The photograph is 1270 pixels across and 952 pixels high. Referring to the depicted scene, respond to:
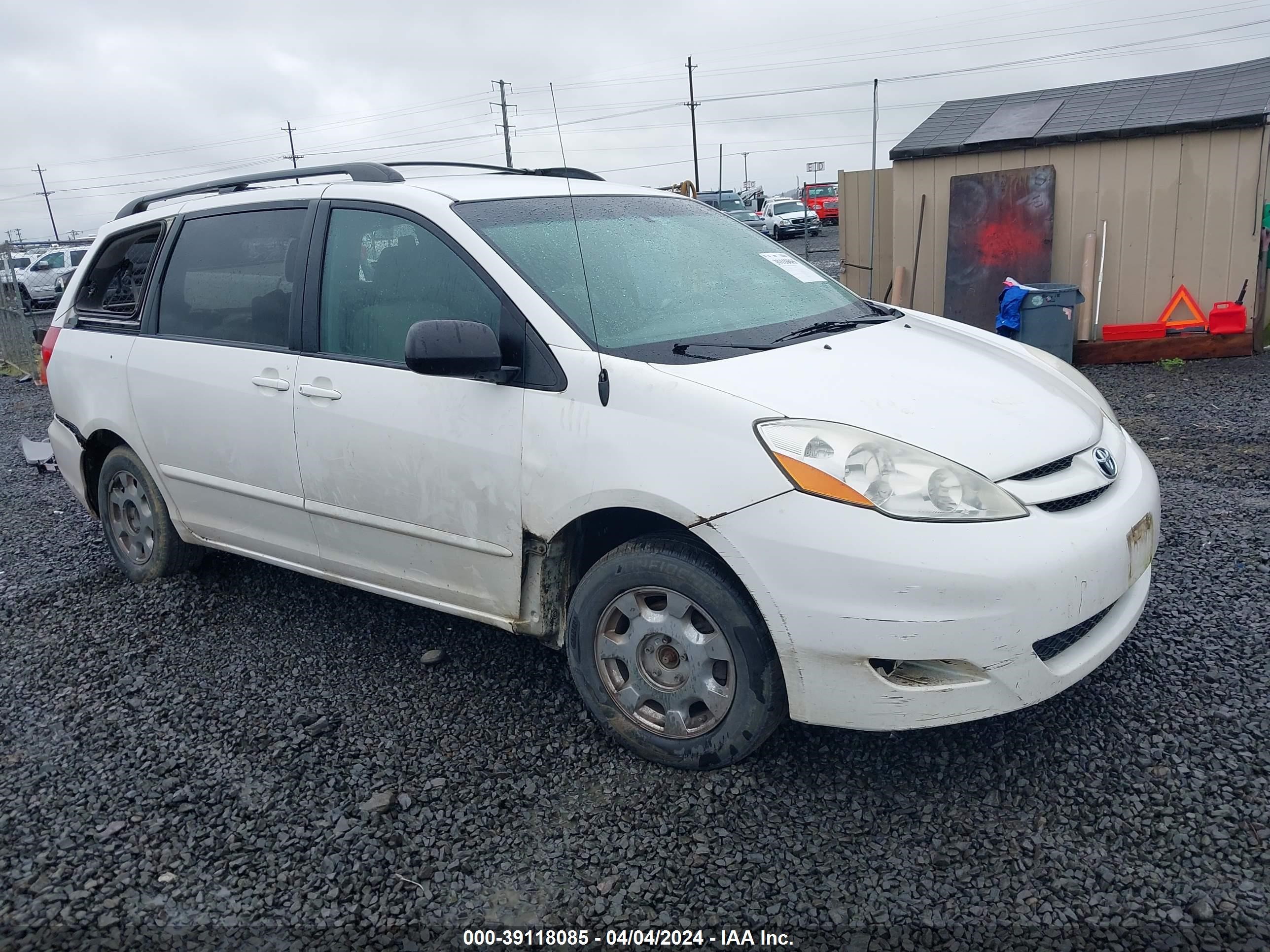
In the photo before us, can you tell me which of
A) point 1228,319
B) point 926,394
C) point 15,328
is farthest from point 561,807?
point 15,328

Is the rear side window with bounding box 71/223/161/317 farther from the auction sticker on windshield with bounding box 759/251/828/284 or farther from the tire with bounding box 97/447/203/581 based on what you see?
the auction sticker on windshield with bounding box 759/251/828/284

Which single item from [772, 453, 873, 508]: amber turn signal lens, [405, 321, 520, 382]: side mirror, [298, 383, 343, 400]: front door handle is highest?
[405, 321, 520, 382]: side mirror

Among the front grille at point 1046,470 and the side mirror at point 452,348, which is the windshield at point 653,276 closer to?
the side mirror at point 452,348

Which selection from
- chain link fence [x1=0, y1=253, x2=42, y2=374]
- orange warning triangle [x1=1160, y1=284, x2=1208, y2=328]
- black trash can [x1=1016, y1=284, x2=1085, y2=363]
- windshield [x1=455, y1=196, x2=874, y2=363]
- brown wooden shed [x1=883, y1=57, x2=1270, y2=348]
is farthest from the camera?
Answer: chain link fence [x1=0, y1=253, x2=42, y2=374]

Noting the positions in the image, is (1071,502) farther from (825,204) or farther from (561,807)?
(825,204)

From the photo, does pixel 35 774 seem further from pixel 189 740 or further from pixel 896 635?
pixel 896 635

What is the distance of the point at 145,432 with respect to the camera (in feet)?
14.0

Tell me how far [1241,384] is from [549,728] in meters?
7.59

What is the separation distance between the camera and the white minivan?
255 centimetres

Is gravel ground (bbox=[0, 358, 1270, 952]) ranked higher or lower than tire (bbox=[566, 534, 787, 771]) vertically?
lower

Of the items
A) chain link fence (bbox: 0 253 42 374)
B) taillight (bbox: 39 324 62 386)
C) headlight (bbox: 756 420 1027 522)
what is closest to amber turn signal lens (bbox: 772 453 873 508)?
headlight (bbox: 756 420 1027 522)

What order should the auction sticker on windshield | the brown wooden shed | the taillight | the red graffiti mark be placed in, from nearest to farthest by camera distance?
the auction sticker on windshield < the taillight < the brown wooden shed < the red graffiti mark

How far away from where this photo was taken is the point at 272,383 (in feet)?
12.0

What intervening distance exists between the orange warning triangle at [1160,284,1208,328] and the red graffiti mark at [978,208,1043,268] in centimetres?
141
